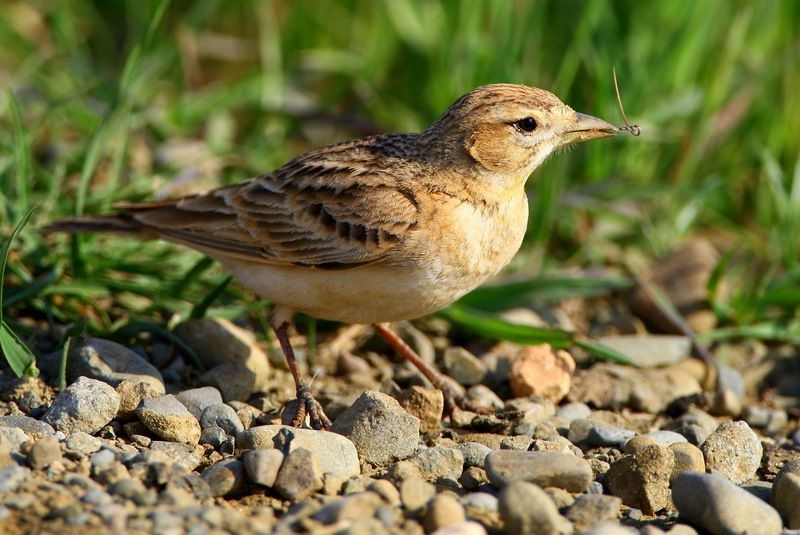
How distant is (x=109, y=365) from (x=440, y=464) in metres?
1.73

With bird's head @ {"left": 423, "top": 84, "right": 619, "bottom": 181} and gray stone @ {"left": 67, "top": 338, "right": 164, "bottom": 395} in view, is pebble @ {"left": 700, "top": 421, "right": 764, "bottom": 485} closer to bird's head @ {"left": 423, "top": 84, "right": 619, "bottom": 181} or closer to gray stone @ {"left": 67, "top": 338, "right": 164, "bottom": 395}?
bird's head @ {"left": 423, "top": 84, "right": 619, "bottom": 181}

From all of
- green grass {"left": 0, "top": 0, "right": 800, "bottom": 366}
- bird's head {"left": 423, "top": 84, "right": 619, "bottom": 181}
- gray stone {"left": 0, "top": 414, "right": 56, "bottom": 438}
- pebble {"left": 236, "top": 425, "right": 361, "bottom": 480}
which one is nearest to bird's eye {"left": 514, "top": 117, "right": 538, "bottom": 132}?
bird's head {"left": 423, "top": 84, "right": 619, "bottom": 181}

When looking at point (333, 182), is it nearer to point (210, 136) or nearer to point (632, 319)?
point (632, 319)

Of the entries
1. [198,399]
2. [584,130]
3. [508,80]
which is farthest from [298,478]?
[508,80]

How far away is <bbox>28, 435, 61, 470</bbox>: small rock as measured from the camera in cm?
415

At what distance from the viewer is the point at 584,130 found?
5.49 m

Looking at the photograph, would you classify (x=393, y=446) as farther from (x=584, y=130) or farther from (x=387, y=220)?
(x=584, y=130)

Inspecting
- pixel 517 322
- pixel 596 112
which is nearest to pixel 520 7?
pixel 596 112

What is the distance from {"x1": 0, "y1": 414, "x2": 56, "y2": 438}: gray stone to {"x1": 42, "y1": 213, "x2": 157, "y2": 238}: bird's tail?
1321 millimetres

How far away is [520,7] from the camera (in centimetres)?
853

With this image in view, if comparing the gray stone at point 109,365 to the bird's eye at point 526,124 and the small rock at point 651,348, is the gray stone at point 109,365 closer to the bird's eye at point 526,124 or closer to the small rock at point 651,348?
the bird's eye at point 526,124

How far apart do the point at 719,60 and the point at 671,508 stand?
4.37 metres

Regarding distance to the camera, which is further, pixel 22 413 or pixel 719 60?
pixel 719 60

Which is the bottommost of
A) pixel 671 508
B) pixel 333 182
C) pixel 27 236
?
pixel 671 508
